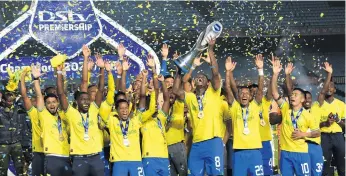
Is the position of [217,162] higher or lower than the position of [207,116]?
lower

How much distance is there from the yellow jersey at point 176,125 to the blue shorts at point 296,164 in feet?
4.80

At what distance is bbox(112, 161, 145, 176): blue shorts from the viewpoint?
849cm

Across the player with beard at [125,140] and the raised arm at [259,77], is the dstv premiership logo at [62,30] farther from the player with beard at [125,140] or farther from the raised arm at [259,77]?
the player with beard at [125,140]

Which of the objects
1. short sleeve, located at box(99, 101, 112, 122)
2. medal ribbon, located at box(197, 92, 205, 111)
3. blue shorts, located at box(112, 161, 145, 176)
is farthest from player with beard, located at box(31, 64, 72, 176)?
medal ribbon, located at box(197, 92, 205, 111)

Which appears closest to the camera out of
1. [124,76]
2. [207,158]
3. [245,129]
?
[207,158]

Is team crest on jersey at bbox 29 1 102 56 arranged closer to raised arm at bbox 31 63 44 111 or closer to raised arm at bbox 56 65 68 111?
raised arm at bbox 31 63 44 111

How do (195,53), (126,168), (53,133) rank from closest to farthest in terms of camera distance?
(126,168)
(53,133)
(195,53)

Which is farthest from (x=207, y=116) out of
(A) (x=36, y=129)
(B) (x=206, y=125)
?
(A) (x=36, y=129)

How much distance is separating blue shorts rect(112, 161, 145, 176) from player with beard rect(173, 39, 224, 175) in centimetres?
73

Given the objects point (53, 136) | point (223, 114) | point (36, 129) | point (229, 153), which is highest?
point (223, 114)

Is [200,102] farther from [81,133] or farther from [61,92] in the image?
[61,92]

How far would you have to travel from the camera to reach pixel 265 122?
32.6 ft

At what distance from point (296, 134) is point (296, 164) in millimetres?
381

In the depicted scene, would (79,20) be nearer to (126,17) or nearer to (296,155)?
(126,17)
